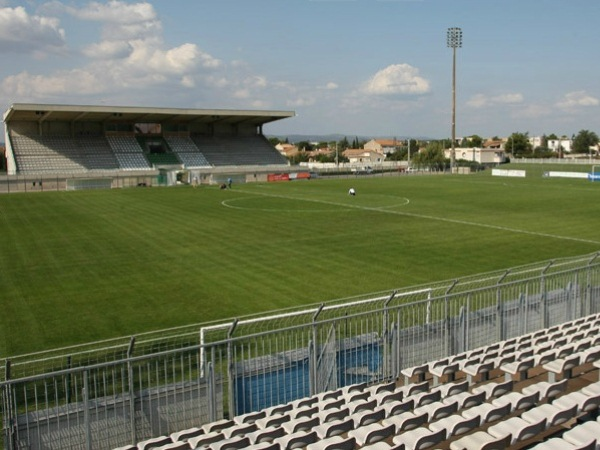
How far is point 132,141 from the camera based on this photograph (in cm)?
8650

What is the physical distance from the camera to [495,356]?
11156mm

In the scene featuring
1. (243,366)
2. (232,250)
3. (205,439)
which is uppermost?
(243,366)

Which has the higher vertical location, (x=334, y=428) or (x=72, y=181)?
(x=72, y=181)

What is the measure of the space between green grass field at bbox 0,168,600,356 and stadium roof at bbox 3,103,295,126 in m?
25.2

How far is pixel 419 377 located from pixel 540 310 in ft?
16.2

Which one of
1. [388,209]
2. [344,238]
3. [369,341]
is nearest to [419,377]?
[369,341]

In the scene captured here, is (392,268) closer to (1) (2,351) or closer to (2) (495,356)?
(2) (495,356)

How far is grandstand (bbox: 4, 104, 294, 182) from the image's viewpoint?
74.9 meters

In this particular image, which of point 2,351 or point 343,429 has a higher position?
point 343,429

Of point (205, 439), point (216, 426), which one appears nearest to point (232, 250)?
point (216, 426)

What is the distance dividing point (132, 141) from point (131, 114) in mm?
7334

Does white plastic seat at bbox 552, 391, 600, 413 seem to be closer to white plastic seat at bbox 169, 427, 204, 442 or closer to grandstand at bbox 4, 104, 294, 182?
white plastic seat at bbox 169, 427, 204, 442

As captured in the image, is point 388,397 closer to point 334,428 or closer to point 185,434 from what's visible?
point 334,428

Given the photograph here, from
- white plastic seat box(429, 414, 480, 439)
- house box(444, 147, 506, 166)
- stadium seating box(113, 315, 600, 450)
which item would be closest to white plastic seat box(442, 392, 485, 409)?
stadium seating box(113, 315, 600, 450)
